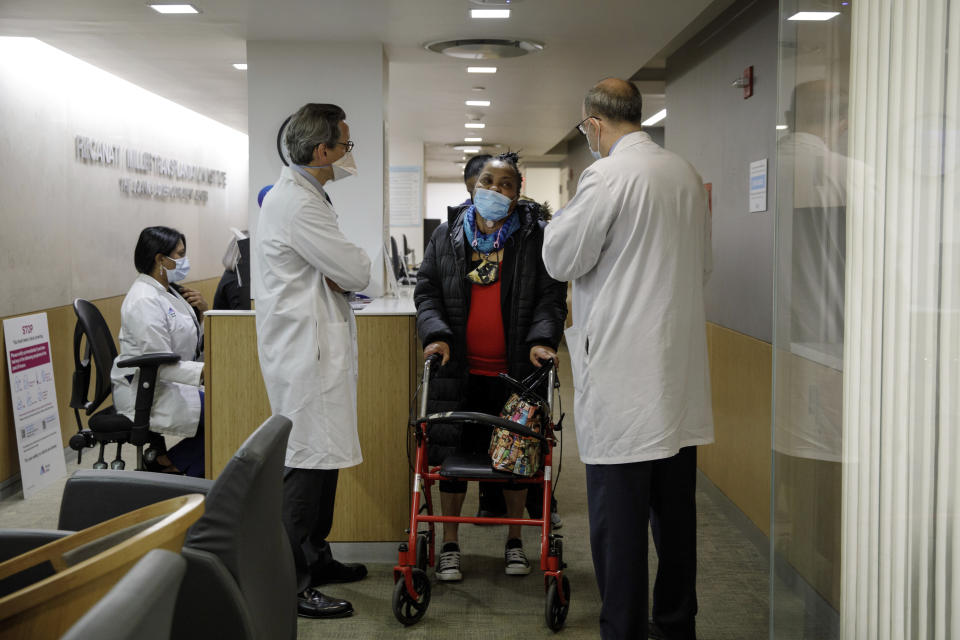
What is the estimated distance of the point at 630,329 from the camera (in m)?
2.60

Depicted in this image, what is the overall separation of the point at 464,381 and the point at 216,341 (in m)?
1.11

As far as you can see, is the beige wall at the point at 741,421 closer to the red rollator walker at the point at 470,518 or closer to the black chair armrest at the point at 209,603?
the red rollator walker at the point at 470,518

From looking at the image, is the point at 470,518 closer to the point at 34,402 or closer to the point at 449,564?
the point at 449,564

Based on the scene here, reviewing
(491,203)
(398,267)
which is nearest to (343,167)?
(491,203)

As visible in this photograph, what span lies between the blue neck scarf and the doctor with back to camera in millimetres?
591

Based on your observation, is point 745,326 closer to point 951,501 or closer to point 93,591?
point 951,501

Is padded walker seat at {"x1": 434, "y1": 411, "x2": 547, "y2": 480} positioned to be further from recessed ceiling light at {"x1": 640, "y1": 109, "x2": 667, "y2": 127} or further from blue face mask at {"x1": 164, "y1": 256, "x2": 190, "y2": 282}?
recessed ceiling light at {"x1": 640, "y1": 109, "x2": 667, "y2": 127}

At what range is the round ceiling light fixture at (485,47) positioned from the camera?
5.19 m

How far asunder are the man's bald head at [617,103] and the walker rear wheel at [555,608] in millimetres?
1583

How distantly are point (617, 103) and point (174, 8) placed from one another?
8.58 feet

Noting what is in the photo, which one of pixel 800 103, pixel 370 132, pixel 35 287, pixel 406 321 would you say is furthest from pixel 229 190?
pixel 800 103

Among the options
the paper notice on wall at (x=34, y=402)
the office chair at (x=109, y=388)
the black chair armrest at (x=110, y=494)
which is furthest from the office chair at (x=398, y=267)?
the black chair armrest at (x=110, y=494)

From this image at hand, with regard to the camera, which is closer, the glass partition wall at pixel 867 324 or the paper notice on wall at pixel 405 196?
the glass partition wall at pixel 867 324

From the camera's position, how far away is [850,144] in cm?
189
